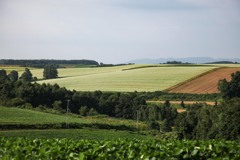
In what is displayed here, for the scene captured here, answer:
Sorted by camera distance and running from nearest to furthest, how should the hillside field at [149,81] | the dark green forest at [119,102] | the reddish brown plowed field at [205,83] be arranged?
the dark green forest at [119,102] < the reddish brown plowed field at [205,83] < the hillside field at [149,81]

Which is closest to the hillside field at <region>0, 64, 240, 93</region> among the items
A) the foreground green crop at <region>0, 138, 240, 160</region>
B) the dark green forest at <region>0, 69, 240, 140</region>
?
the dark green forest at <region>0, 69, 240, 140</region>

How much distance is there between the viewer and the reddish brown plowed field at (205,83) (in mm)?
103438

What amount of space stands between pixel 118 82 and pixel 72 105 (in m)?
30.6

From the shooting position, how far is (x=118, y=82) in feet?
419

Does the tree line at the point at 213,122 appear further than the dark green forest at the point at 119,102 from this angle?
No

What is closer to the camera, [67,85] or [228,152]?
[228,152]

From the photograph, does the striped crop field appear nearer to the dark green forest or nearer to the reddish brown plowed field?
the reddish brown plowed field

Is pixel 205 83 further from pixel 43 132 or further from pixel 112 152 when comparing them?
pixel 112 152

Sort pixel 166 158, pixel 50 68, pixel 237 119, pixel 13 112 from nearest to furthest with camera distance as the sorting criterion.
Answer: pixel 166 158 < pixel 237 119 < pixel 13 112 < pixel 50 68

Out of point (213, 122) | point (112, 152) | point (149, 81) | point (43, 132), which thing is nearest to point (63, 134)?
point (43, 132)

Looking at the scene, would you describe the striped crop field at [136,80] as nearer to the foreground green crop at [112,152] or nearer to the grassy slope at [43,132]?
the grassy slope at [43,132]

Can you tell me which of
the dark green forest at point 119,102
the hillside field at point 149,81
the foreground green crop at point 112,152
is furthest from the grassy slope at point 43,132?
the hillside field at point 149,81

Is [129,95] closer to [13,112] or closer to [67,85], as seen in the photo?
[67,85]

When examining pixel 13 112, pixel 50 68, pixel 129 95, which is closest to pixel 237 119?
pixel 13 112
